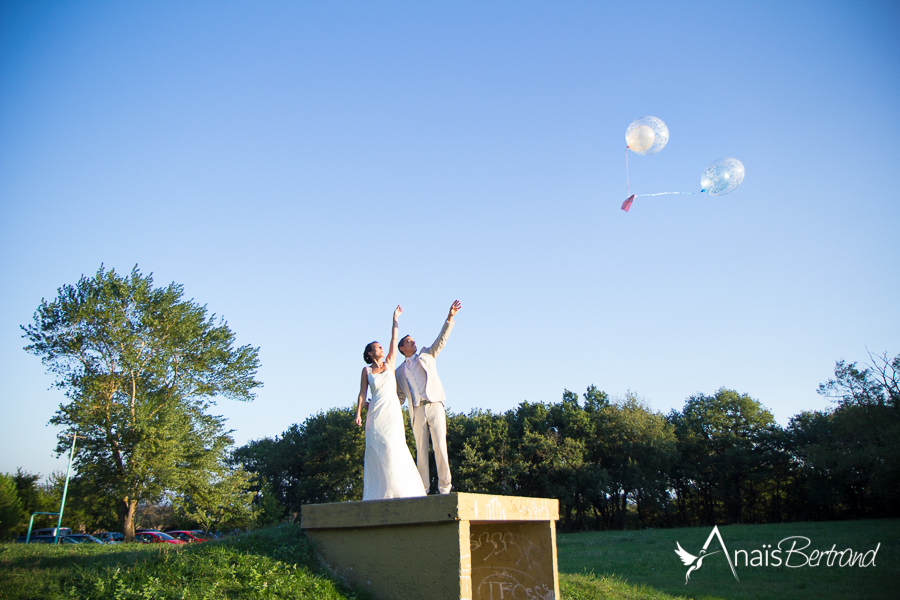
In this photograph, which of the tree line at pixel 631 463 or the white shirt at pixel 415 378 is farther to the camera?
the tree line at pixel 631 463

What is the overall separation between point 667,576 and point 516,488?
33470 millimetres

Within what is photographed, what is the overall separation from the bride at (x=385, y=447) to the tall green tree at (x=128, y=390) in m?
25.6

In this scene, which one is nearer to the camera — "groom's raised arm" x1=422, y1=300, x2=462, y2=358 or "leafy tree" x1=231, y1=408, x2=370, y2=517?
"groom's raised arm" x1=422, y1=300, x2=462, y2=358

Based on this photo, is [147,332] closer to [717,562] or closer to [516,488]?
[717,562]

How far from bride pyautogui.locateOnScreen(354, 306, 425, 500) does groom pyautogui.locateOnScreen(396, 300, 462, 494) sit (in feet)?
1.14

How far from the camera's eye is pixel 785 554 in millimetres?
18562

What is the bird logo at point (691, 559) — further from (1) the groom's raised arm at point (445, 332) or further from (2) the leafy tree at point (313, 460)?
(2) the leafy tree at point (313, 460)

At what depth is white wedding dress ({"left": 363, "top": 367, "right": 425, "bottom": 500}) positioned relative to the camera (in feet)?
21.4

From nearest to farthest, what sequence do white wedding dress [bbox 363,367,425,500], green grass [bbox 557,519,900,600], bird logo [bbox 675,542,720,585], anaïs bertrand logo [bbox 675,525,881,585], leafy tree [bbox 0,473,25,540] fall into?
white wedding dress [bbox 363,367,425,500] < green grass [bbox 557,519,900,600] < bird logo [bbox 675,542,720,585] < anaïs bertrand logo [bbox 675,525,881,585] < leafy tree [bbox 0,473,25,540]

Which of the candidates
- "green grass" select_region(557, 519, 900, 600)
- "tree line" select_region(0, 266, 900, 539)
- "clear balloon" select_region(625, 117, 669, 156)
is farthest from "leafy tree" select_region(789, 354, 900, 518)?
"clear balloon" select_region(625, 117, 669, 156)

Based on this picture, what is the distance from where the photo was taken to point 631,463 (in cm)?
4669

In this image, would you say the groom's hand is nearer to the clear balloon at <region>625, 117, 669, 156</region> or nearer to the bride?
the bride

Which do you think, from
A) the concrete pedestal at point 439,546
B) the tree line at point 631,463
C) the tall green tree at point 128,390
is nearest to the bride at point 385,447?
the concrete pedestal at point 439,546

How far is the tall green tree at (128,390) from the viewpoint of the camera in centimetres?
2827
